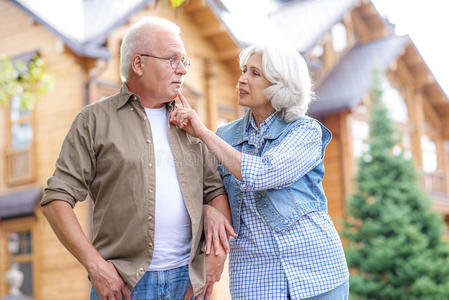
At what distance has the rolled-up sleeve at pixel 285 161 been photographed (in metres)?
3.13

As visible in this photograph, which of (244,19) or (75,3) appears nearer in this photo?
(75,3)

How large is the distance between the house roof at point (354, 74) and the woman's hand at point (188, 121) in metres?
12.4

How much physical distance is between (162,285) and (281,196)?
750 millimetres

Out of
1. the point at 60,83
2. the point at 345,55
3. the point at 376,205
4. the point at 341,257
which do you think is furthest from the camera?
the point at 345,55

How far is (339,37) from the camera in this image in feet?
63.8

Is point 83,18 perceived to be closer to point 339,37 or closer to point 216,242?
point 339,37

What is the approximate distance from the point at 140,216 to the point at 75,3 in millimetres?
12271

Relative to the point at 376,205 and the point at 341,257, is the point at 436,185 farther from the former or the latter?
the point at 341,257

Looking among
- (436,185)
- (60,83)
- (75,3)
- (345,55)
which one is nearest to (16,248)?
(60,83)

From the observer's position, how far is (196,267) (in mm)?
3088

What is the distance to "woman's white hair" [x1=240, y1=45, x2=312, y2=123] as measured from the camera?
3402mm

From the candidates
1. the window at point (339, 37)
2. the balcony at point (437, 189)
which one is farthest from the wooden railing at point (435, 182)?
the window at point (339, 37)

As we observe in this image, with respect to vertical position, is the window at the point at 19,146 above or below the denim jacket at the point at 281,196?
above

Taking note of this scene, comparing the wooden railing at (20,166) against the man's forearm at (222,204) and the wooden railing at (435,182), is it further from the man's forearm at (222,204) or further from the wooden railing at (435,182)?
the wooden railing at (435,182)
